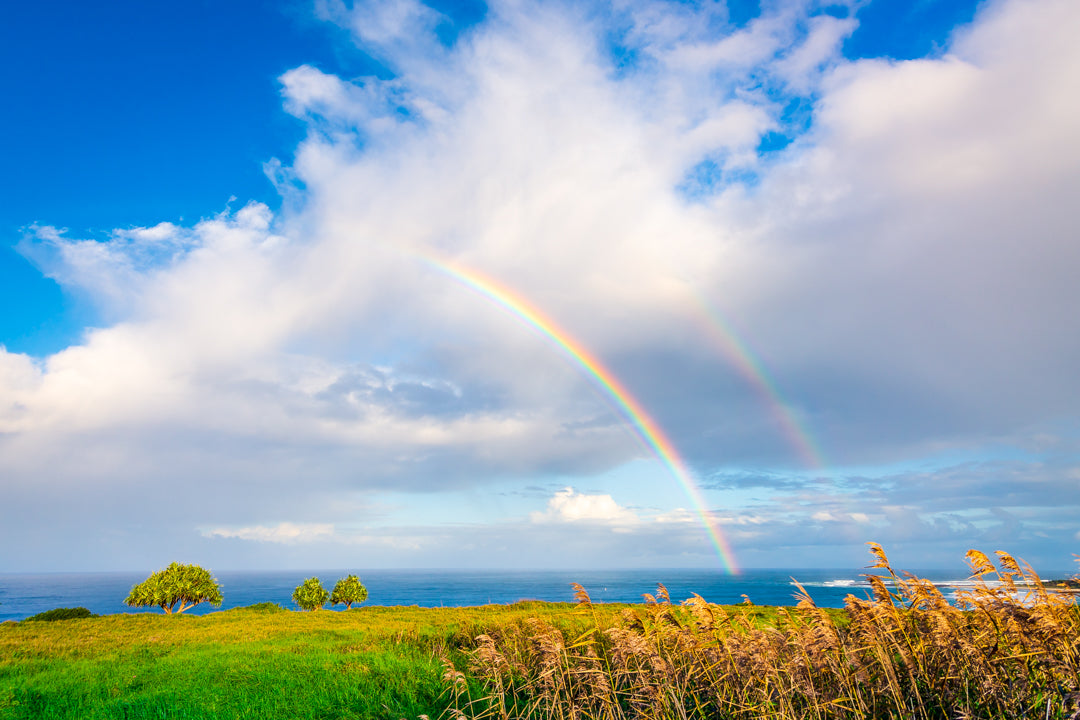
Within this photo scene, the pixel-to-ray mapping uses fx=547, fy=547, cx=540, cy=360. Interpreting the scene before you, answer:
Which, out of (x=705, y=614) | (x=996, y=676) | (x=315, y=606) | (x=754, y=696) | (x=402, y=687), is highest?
(x=705, y=614)

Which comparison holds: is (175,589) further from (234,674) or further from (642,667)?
(642,667)

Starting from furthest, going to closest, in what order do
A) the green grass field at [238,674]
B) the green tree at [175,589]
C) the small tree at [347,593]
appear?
the small tree at [347,593] < the green tree at [175,589] < the green grass field at [238,674]

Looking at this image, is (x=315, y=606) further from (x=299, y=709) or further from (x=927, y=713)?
(x=927, y=713)

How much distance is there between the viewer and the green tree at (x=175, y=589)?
53.6 m

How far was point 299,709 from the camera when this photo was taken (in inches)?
498

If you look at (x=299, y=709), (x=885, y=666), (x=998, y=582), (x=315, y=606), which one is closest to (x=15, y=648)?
(x=299, y=709)

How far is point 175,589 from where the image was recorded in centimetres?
5525

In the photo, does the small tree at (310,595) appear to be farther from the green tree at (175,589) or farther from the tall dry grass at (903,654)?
the tall dry grass at (903,654)

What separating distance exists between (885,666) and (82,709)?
56.1ft

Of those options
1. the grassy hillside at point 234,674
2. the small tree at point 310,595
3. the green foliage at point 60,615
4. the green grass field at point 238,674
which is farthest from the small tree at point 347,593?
the green grass field at point 238,674

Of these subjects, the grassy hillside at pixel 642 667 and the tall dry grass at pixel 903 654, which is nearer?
the tall dry grass at pixel 903 654

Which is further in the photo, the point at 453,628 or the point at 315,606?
the point at 315,606

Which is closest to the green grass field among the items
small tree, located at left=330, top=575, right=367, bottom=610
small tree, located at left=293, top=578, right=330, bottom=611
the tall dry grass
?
the tall dry grass

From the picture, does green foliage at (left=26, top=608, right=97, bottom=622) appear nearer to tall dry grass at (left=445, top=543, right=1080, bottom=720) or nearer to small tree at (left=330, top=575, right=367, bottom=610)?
small tree at (left=330, top=575, right=367, bottom=610)
